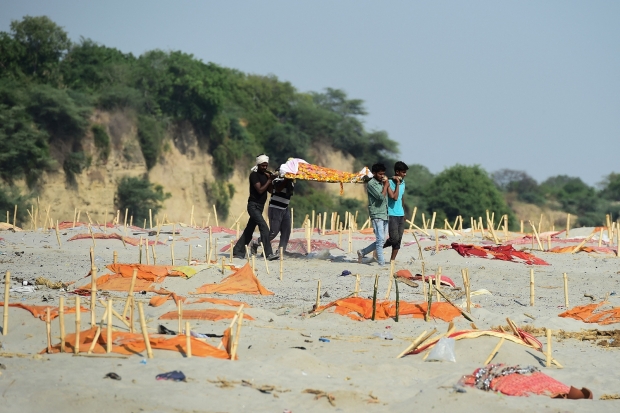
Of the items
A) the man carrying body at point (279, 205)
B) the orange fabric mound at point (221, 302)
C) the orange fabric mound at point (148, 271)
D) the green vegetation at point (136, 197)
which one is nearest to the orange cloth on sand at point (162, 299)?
the orange fabric mound at point (221, 302)

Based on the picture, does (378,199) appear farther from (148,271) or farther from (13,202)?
(13,202)

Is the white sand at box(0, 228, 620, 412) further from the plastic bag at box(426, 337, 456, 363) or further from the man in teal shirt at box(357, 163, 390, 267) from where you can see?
the man in teal shirt at box(357, 163, 390, 267)

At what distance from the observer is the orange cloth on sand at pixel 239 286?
11.1 metres

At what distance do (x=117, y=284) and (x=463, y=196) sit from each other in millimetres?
36524

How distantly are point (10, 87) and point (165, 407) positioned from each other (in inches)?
1220

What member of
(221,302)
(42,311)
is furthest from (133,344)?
(221,302)

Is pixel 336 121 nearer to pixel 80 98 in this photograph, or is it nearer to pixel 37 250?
pixel 80 98

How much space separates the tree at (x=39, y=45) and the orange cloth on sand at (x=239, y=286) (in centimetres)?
2923

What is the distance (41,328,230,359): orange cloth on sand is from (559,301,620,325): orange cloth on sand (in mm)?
4245

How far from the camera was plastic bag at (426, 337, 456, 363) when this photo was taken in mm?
7898

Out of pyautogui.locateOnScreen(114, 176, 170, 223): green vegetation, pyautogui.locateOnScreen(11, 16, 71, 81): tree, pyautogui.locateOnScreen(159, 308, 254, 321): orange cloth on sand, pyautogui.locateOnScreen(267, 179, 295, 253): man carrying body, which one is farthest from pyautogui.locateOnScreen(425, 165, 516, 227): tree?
pyautogui.locateOnScreen(159, 308, 254, 321): orange cloth on sand

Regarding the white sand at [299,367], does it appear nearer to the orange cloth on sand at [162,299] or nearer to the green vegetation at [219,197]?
the orange cloth on sand at [162,299]

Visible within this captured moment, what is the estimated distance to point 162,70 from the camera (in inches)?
1668

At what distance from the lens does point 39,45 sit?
128ft
